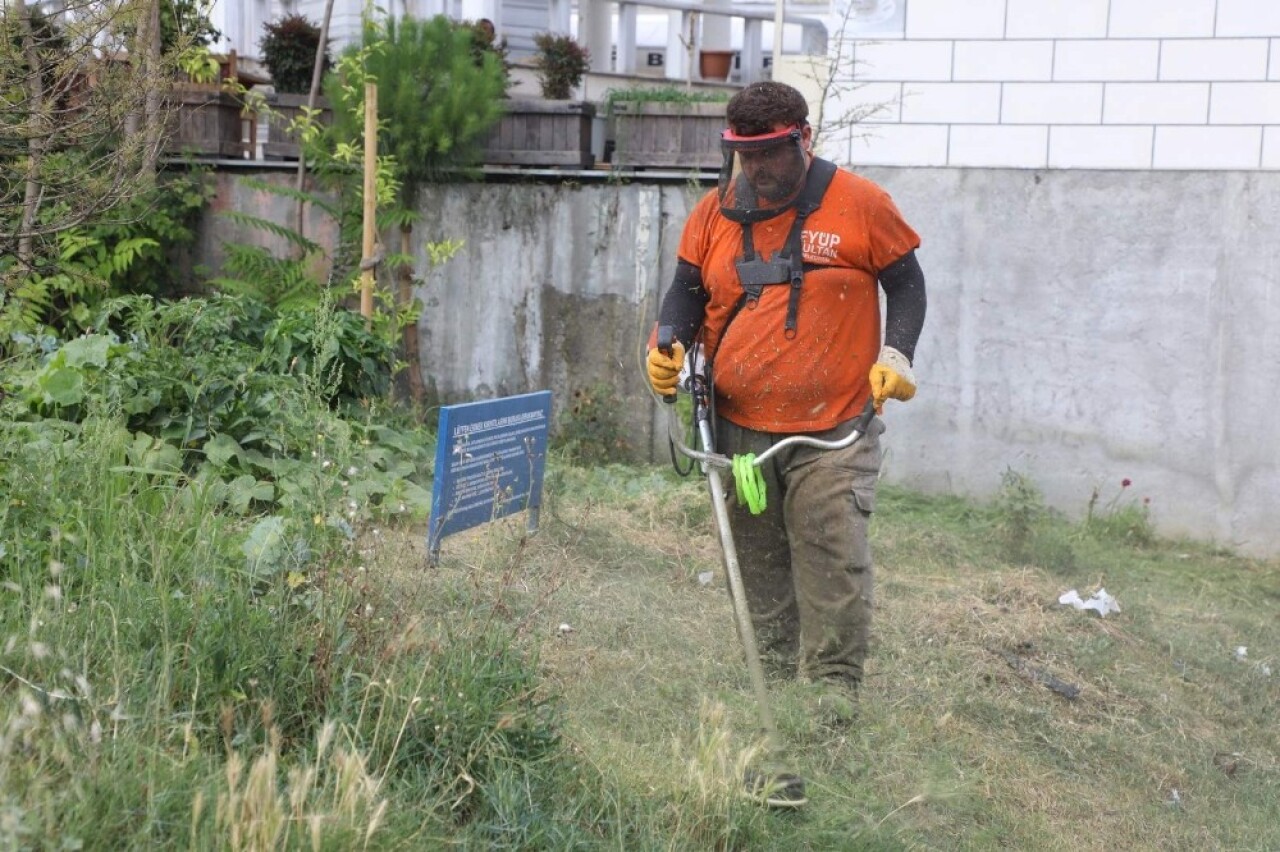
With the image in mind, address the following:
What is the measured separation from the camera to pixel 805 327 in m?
4.45

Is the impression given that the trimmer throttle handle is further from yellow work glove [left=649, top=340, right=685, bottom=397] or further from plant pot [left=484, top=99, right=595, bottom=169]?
plant pot [left=484, top=99, right=595, bottom=169]

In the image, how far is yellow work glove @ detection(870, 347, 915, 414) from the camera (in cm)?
417

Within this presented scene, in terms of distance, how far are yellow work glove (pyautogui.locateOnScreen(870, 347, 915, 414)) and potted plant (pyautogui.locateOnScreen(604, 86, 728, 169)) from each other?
573cm

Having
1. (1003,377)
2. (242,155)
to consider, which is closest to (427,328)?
(242,155)

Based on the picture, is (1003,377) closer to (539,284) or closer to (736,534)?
(539,284)

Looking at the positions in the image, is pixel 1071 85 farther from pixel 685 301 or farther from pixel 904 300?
pixel 685 301

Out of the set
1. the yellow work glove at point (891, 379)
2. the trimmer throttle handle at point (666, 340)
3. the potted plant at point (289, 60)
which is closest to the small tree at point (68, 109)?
the trimmer throttle handle at point (666, 340)

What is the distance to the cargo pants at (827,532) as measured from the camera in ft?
14.8

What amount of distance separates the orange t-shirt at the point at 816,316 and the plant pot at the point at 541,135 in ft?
17.2

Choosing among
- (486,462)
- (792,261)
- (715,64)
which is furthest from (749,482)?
(715,64)

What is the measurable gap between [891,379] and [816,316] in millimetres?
388

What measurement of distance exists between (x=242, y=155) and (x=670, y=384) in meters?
6.86

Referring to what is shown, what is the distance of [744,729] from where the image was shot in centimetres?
410

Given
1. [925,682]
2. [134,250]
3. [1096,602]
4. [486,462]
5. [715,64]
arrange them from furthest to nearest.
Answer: [715,64] → [134,250] → [1096,602] → [486,462] → [925,682]
